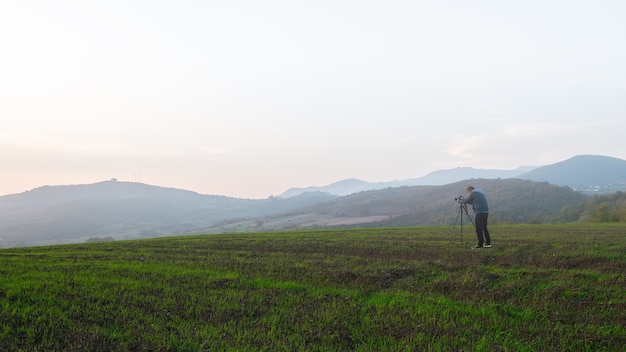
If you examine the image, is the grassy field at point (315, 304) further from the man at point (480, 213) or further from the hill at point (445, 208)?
the hill at point (445, 208)

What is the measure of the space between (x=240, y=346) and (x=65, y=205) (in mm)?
227300

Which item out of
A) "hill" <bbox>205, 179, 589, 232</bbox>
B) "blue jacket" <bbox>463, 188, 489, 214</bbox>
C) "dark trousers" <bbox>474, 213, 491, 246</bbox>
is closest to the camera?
"dark trousers" <bbox>474, 213, 491, 246</bbox>

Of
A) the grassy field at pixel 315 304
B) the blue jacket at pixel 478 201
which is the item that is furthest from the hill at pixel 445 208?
the grassy field at pixel 315 304

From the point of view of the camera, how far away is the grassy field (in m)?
6.18

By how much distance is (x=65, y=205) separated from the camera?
19838cm

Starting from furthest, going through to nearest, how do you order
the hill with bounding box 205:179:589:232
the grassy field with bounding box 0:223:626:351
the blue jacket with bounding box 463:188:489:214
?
the hill with bounding box 205:179:589:232 < the blue jacket with bounding box 463:188:489:214 < the grassy field with bounding box 0:223:626:351

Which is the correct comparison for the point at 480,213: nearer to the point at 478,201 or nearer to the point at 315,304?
the point at 478,201

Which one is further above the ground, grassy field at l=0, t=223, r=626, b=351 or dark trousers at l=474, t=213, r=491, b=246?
dark trousers at l=474, t=213, r=491, b=246

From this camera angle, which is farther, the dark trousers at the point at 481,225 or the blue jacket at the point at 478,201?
the blue jacket at the point at 478,201

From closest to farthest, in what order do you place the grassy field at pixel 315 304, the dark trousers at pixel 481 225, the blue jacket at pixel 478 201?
the grassy field at pixel 315 304
the dark trousers at pixel 481 225
the blue jacket at pixel 478 201

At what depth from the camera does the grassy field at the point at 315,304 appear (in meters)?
6.18

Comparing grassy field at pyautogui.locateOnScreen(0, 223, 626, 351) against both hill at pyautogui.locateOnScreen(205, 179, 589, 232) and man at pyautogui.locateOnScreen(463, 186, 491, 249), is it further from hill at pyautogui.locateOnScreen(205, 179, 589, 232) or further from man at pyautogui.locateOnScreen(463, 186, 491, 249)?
hill at pyautogui.locateOnScreen(205, 179, 589, 232)

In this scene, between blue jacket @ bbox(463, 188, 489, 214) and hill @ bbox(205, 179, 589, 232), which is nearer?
blue jacket @ bbox(463, 188, 489, 214)

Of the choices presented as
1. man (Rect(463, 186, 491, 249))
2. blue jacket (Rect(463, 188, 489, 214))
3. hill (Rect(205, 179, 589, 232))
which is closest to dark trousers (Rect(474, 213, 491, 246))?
man (Rect(463, 186, 491, 249))
